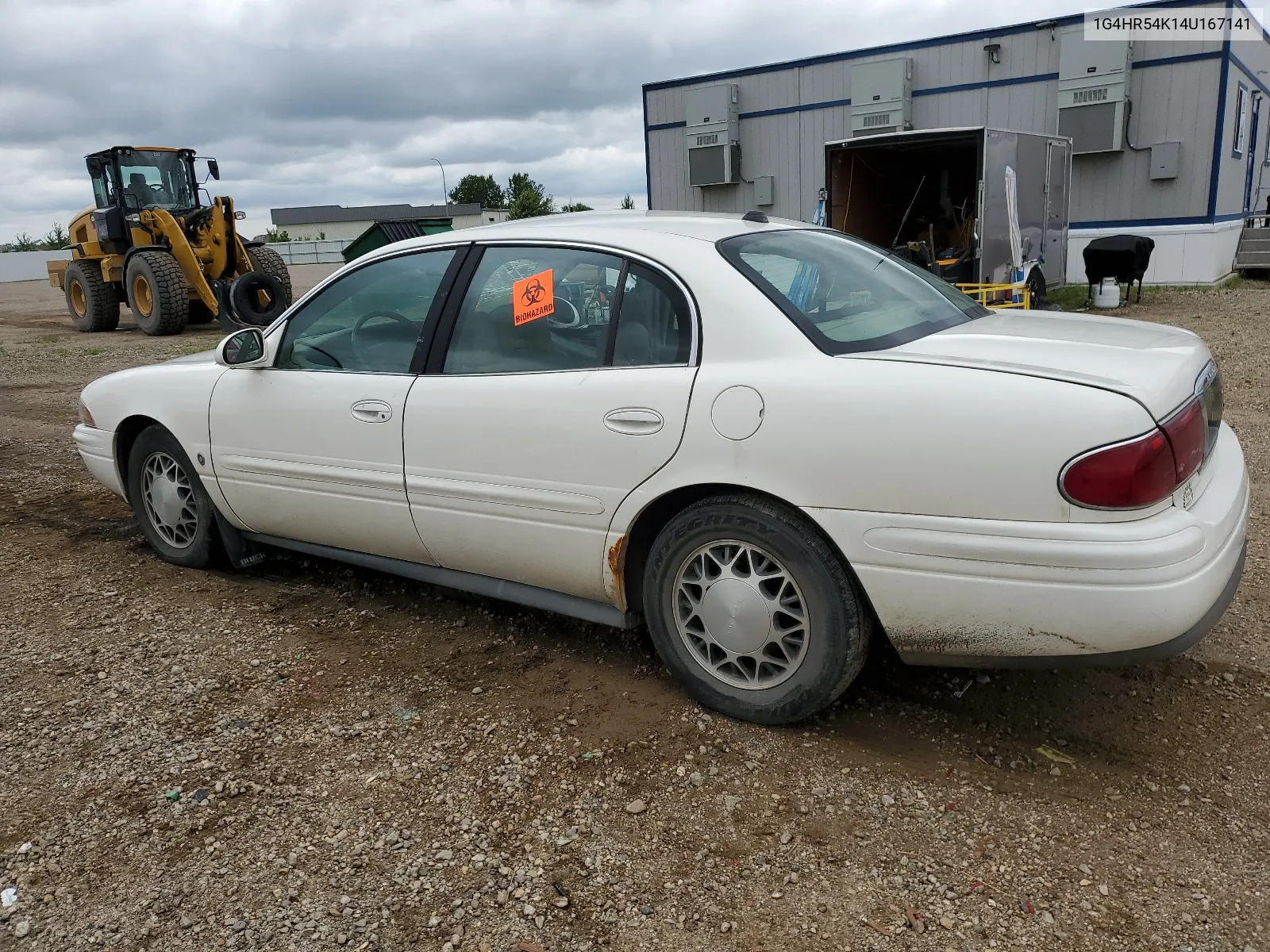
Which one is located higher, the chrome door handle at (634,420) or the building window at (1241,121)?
the building window at (1241,121)

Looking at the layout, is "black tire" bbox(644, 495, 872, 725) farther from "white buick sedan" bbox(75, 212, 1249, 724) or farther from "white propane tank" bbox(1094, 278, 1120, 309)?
"white propane tank" bbox(1094, 278, 1120, 309)

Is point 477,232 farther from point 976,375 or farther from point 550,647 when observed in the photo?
point 976,375

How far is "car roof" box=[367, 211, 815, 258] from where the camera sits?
3.20 metres

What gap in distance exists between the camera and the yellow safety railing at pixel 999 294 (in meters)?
11.3

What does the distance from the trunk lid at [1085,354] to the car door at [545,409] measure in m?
0.68

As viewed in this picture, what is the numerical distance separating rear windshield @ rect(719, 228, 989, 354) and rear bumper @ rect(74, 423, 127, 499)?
10.5 feet

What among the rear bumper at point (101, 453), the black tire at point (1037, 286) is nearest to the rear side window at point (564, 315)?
the rear bumper at point (101, 453)

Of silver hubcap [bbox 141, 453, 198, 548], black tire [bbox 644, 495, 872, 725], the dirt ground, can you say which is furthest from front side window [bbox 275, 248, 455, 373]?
black tire [bbox 644, 495, 872, 725]

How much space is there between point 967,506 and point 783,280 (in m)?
0.97

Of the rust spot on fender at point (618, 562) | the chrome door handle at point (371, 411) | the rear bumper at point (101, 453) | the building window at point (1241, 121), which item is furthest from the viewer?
the building window at point (1241, 121)

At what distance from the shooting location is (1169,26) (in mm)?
15820

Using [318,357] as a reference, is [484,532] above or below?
below

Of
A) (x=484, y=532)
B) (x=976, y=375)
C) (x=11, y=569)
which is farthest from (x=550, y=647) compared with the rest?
(x=11, y=569)

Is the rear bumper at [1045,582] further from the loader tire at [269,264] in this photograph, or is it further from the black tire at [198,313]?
the black tire at [198,313]
